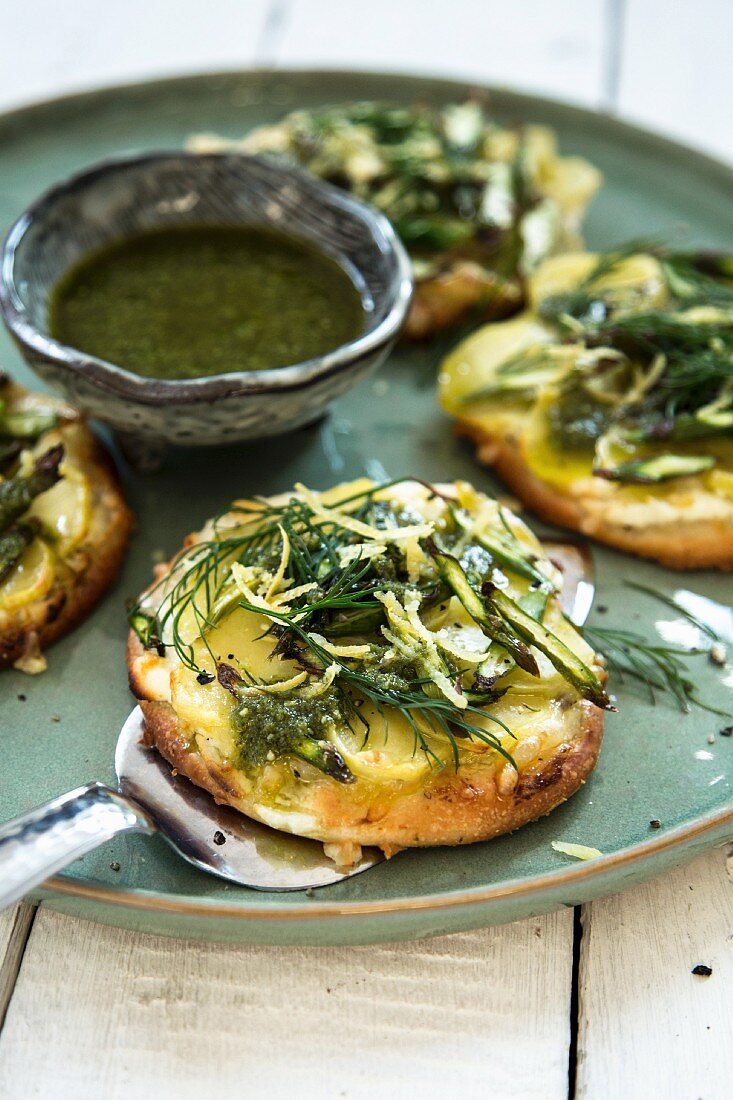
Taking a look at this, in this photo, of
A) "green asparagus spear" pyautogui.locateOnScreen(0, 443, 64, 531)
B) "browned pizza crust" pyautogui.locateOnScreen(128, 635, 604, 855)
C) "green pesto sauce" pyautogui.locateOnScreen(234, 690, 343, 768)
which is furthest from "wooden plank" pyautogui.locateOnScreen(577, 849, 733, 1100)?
"green asparagus spear" pyautogui.locateOnScreen(0, 443, 64, 531)

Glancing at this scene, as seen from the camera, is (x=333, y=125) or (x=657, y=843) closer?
(x=657, y=843)

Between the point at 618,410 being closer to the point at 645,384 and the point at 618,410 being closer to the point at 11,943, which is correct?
the point at 645,384

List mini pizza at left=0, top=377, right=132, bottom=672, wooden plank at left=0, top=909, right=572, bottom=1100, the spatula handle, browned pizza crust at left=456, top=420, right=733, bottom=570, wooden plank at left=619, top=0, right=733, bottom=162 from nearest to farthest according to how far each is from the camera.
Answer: the spatula handle < wooden plank at left=0, top=909, right=572, bottom=1100 < mini pizza at left=0, top=377, right=132, bottom=672 < browned pizza crust at left=456, top=420, right=733, bottom=570 < wooden plank at left=619, top=0, right=733, bottom=162

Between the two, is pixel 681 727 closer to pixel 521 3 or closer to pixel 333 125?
pixel 333 125

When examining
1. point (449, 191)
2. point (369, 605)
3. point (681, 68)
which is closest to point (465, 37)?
point (681, 68)

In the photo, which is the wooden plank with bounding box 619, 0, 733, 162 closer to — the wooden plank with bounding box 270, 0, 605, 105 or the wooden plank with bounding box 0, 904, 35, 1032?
the wooden plank with bounding box 270, 0, 605, 105

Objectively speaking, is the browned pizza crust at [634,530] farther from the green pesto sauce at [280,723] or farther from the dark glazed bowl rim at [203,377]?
the green pesto sauce at [280,723]

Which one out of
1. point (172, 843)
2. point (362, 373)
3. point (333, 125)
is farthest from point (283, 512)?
point (333, 125)
